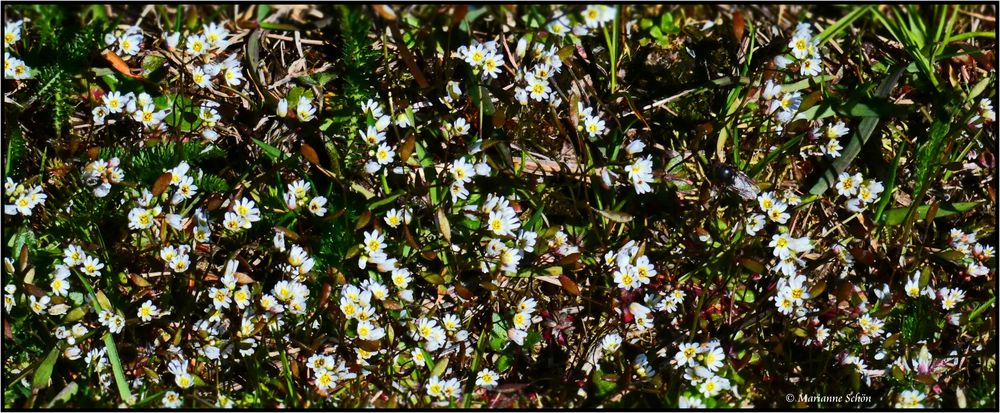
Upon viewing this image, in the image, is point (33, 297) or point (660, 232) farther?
point (660, 232)

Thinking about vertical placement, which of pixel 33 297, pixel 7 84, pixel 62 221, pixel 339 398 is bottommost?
pixel 339 398

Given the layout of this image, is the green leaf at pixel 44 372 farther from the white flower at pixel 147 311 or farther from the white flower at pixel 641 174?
the white flower at pixel 641 174

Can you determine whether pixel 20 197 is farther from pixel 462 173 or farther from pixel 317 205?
pixel 462 173

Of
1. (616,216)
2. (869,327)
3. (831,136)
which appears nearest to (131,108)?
(616,216)

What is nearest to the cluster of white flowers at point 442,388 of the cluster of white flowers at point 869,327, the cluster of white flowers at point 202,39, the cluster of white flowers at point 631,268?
the cluster of white flowers at point 631,268

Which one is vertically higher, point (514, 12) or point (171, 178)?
point (514, 12)

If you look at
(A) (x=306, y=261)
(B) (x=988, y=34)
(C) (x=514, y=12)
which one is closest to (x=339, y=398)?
(A) (x=306, y=261)

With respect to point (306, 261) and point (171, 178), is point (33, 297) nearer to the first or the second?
point (171, 178)

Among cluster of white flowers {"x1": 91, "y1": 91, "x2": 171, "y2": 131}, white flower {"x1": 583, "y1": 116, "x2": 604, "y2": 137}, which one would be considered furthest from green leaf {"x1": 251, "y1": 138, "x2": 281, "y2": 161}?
white flower {"x1": 583, "y1": 116, "x2": 604, "y2": 137}
